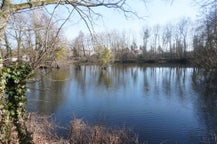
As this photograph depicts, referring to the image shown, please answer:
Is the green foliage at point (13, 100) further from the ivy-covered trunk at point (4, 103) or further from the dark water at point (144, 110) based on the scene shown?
the dark water at point (144, 110)

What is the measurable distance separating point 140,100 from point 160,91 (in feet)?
13.8

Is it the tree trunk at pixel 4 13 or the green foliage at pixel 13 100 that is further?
the green foliage at pixel 13 100

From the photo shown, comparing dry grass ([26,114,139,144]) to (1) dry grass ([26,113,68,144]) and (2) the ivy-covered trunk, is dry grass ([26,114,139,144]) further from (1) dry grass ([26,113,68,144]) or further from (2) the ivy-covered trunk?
(2) the ivy-covered trunk

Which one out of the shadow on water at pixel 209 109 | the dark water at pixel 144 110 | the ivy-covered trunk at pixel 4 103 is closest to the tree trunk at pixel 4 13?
the ivy-covered trunk at pixel 4 103

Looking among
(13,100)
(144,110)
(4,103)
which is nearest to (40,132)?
→ (13,100)

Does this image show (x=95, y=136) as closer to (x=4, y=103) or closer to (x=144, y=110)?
(x=4, y=103)

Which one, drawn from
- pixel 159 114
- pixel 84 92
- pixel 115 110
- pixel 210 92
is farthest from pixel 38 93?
pixel 210 92

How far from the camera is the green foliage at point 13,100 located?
5086 millimetres

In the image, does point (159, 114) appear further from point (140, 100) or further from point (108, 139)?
point (108, 139)

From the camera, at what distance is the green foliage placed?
509 centimetres

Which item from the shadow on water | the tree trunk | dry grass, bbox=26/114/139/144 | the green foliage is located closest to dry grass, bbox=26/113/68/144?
dry grass, bbox=26/114/139/144

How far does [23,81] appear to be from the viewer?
17.4ft

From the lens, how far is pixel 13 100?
5.39 metres

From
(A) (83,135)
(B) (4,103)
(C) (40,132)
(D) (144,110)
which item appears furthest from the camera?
(D) (144,110)
